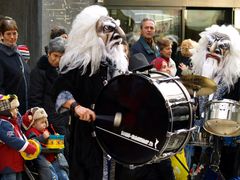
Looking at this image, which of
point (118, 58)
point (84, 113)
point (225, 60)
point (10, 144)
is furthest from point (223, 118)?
point (10, 144)

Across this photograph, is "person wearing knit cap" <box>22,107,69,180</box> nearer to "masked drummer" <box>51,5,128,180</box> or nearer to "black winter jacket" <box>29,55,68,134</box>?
"black winter jacket" <box>29,55,68,134</box>

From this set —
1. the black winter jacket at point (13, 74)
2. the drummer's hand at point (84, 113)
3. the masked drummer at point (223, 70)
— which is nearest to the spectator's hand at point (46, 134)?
the black winter jacket at point (13, 74)

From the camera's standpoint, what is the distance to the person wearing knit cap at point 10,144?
5.81 meters

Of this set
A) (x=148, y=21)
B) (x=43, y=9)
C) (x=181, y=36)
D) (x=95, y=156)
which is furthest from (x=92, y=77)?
(x=181, y=36)

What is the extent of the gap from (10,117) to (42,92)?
0.92 meters

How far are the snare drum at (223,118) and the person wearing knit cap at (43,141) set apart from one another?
151cm

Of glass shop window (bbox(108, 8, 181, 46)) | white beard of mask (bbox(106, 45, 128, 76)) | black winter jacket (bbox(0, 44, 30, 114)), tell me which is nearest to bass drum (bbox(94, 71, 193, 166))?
white beard of mask (bbox(106, 45, 128, 76))

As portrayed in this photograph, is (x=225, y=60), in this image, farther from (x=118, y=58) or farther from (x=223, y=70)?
(x=118, y=58)

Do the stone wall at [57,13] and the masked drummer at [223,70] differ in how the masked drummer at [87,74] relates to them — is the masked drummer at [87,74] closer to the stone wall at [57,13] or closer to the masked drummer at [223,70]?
→ the masked drummer at [223,70]

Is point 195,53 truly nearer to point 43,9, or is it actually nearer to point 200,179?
point 200,179

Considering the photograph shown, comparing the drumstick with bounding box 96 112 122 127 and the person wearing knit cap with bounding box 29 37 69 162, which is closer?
the drumstick with bounding box 96 112 122 127

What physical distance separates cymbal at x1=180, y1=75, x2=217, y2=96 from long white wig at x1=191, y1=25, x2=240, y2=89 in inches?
14.1

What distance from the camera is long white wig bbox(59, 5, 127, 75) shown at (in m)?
4.88

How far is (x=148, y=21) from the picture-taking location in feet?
27.4
